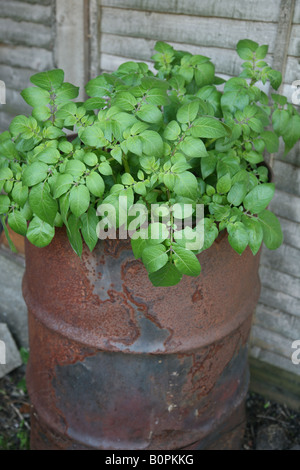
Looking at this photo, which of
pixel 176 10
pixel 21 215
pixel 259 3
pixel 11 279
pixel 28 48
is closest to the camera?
pixel 21 215

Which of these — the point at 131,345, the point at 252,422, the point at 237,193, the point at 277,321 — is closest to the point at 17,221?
the point at 131,345

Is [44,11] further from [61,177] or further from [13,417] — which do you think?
[13,417]

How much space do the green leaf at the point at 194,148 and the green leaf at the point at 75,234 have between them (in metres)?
0.31

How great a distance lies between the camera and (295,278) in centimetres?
211

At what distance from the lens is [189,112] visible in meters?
1.29

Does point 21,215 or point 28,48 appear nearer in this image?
point 21,215

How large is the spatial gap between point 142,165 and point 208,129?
183 mm

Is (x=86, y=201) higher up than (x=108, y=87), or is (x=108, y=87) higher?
(x=108, y=87)

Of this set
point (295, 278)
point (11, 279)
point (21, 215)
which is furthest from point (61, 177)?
point (11, 279)

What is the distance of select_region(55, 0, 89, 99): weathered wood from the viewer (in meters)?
2.26

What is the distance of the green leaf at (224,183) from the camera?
1.33 m

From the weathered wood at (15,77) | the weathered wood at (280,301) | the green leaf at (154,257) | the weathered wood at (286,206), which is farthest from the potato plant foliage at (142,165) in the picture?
the weathered wood at (15,77)

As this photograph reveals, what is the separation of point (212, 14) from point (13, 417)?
73.0 inches

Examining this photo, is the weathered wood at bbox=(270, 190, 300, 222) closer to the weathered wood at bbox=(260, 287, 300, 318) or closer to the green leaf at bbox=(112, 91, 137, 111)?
the weathered wood at bbox=(260, 287, 300, 318)
